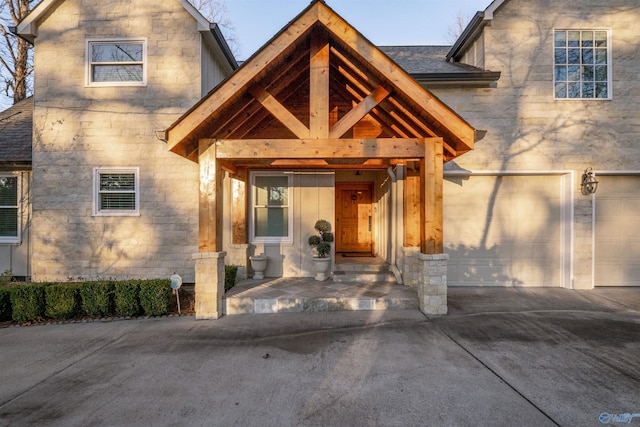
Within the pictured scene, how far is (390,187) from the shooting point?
25.2 ft

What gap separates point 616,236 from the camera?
7.21 m

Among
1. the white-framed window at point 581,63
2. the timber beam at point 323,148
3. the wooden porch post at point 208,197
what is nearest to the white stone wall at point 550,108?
the white-framed window at point 581,63

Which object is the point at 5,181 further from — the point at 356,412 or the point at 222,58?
the point at 356,412

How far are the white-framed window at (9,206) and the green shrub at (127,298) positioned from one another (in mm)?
4821

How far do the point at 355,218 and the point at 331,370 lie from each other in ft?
23.5

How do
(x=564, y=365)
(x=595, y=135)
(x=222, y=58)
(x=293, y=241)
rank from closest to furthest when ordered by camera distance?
(x=564, y=365) → (x=595, y=135) → (x=293, y=241) → (x=222, y=58)

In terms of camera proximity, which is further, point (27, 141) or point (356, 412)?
point (27, 141)

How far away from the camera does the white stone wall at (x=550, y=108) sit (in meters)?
7.12

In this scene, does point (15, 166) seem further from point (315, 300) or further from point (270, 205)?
point (315, 300)

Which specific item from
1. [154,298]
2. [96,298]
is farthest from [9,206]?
[154,298]

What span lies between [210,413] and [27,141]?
9.22 m

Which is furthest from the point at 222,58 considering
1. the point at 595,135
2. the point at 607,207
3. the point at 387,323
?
the point at 607,207

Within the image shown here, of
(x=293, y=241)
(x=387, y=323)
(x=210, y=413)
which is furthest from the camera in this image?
(x=293, y=241)

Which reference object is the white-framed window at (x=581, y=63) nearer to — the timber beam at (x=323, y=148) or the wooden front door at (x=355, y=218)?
the timber beam at (x=323, y=148)
